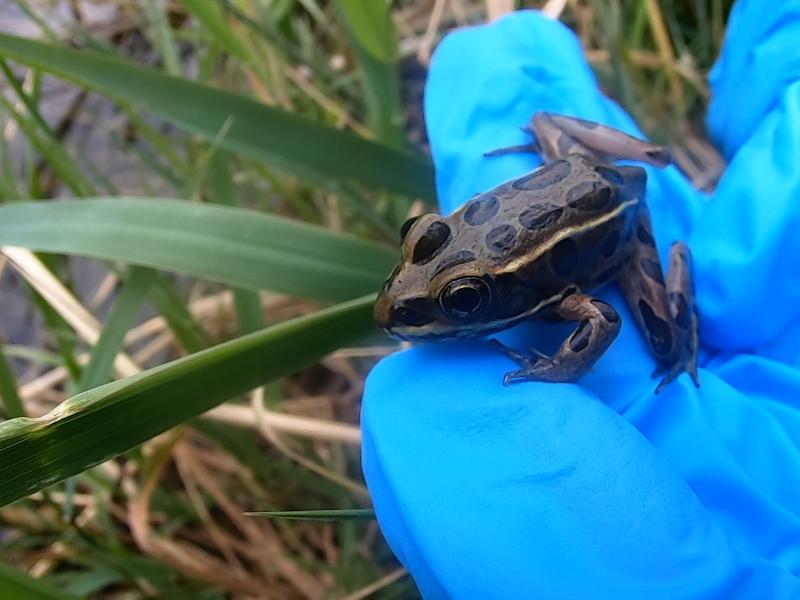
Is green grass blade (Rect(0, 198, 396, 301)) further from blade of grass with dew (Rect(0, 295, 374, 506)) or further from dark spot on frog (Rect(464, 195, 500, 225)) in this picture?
dark spot on frog (Rect(464, 195, 500, 225))

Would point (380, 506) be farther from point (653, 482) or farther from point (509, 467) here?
point (653, 482)

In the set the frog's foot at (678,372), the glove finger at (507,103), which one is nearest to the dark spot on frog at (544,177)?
the glove finger at (507,103)

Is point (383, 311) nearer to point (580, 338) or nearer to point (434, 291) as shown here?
point (434, 291)

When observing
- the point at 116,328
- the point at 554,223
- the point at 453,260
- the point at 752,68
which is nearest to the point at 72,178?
the point at 116,328

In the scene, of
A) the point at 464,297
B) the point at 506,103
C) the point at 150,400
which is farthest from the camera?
the point at 506,103

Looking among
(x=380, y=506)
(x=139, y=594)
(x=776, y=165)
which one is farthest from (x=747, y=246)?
(x=139, y=594)
